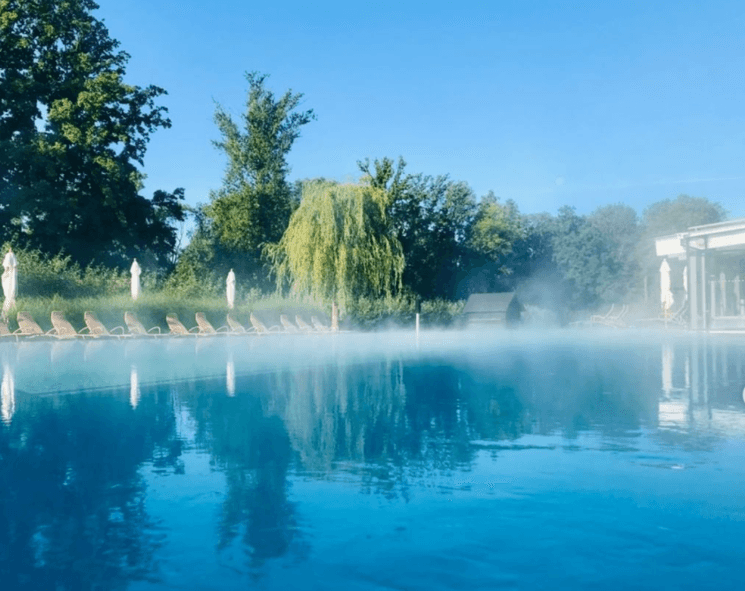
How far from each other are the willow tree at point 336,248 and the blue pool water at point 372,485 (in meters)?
18.0

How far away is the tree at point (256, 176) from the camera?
Answer: 123 ft

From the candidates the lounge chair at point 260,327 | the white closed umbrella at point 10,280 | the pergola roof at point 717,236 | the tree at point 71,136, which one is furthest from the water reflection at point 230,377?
the tree at point 71,136

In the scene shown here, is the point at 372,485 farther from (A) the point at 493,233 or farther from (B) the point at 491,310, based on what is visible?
(A) the point at 493,233

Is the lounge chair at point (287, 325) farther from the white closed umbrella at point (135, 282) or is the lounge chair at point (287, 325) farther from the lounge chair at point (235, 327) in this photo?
the white closed umbrella at point (135, 282)

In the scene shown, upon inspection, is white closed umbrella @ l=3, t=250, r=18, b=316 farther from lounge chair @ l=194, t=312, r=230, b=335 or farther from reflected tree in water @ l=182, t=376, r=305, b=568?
reflected tree in water @ l=182, t=376, r=305, b=568

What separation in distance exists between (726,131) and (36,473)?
41142 millimetres

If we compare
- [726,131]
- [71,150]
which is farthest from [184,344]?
[726,131]

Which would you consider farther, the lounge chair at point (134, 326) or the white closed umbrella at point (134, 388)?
the lounge chair at point (134, 326)

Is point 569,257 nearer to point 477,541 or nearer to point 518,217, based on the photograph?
point 518,217

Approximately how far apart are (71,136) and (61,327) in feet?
41.3

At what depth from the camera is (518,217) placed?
56375 millimetres

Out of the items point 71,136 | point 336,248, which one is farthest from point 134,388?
point 71,136

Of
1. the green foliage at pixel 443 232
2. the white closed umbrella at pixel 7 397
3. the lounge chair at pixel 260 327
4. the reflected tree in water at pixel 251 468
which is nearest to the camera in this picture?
the reflected tree in water at pixel 251 468

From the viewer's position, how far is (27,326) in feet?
65.5
